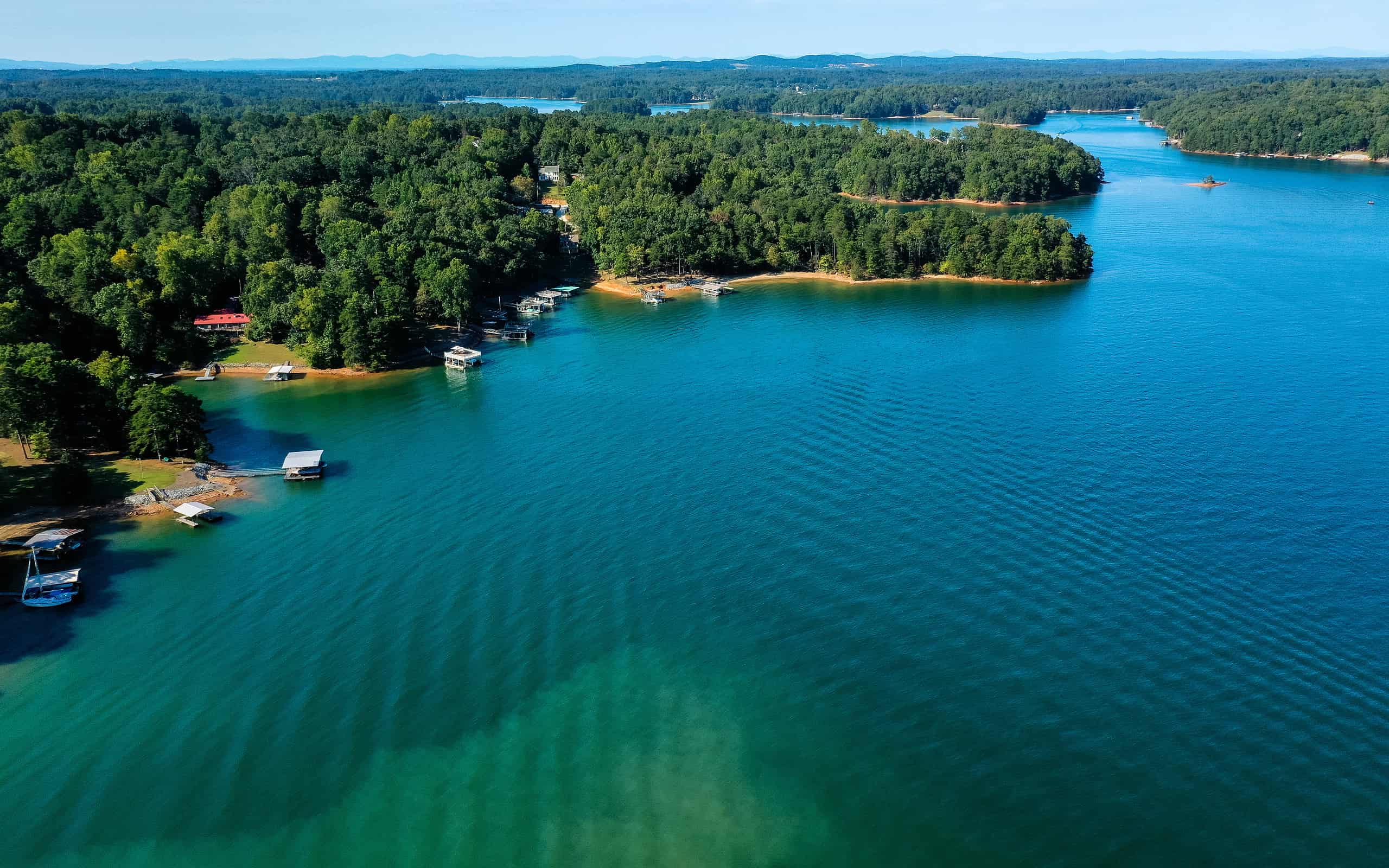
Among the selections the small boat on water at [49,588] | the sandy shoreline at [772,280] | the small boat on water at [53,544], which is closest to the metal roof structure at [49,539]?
the small boat on water at [53,544]

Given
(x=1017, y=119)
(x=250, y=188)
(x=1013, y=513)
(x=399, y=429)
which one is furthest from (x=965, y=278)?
(x=1017, y=119)

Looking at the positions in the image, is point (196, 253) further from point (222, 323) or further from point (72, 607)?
point (72, 607)

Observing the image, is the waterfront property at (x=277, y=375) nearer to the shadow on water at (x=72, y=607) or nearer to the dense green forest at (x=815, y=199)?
the shadow on water at (x=72, y=607)

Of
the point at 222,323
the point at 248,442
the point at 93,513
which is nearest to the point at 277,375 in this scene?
the point at 222,323

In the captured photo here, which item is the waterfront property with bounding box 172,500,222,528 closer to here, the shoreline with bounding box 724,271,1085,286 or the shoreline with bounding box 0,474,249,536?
the shoreline with bounding box 0,474,249,536

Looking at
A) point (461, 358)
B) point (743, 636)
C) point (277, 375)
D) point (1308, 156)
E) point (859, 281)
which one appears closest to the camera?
point (743, 636)

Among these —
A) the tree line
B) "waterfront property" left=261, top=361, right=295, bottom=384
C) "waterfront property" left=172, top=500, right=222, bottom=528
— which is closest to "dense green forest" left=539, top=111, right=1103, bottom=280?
the tree line
